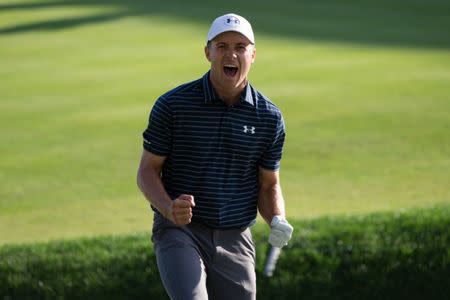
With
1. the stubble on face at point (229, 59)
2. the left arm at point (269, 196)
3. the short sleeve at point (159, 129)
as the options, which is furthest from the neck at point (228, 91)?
the left arm at point (269, 196)

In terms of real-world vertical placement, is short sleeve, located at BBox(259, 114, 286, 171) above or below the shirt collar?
below

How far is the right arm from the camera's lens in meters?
4.21

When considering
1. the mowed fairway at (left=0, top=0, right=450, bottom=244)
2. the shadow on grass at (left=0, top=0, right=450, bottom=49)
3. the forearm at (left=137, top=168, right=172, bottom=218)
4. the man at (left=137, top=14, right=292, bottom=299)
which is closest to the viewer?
the forearm at (left=137, top=168, right=172, bottom=218)

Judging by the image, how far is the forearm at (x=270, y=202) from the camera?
4.76 metres

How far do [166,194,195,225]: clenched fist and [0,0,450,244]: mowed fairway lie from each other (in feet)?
13.3

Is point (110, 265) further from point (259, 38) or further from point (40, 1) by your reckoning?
point (40, 1)

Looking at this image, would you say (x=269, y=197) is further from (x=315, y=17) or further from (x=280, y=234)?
(x=315, y=17)

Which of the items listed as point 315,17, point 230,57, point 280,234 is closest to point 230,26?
point 230,57

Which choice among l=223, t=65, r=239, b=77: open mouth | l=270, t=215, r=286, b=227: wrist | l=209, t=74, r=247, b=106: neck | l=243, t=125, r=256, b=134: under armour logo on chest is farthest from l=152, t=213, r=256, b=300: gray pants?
l=223, t=65, r=239, b=77: open mouth

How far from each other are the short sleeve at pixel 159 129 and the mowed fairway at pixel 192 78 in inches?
150

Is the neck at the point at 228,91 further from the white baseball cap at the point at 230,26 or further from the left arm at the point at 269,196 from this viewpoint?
the left arm at the point at 269,196

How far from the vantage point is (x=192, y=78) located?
15227 mm

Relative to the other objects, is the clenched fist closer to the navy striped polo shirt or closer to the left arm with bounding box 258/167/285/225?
the navy striped polo shirt

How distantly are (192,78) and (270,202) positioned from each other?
1053cm
